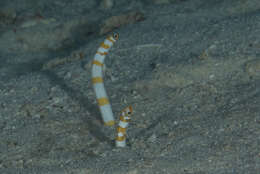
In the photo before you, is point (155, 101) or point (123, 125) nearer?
point (123, 125)

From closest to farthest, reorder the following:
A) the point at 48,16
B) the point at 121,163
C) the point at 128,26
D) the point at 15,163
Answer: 1. the point at 121,163
2. the point at 15,163
3. the point at 128,26
4. the point at 48,16

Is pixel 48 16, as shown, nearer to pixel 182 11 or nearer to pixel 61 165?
pixel 182 11

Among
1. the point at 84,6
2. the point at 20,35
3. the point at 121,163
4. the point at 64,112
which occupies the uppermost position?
the point at 84,6

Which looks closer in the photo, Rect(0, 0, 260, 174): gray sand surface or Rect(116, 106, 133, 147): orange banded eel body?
Rect(116, 106, 133, 147): orange banded eel body

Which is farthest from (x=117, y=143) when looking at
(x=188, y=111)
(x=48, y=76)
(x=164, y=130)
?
(x=48, y=76)
